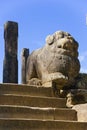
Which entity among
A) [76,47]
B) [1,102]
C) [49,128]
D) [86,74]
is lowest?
[49,128]

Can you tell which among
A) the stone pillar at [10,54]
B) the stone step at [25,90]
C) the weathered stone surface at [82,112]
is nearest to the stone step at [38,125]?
the weathered stone surface at [82,112]

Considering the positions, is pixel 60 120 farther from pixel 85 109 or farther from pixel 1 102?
pixel 1 102

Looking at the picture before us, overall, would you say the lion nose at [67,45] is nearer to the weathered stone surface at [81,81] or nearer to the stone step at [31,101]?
the weathered stone surface at [81,81]

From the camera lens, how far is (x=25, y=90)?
865 cm

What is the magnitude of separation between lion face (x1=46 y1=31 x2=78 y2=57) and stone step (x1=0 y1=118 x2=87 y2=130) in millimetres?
2236

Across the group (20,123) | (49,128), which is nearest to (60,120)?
(49,128)

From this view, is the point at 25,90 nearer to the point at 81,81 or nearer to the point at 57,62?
the point at 57,62

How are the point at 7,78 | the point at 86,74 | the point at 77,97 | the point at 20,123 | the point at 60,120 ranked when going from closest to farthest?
the point at 20,123
the point at 60,120
the point at 77,97
the point at 86,74
the point at 7,78

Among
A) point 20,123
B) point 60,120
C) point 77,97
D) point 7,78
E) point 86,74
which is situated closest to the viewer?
point 20,123

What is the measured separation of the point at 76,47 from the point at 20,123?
320 centimetres

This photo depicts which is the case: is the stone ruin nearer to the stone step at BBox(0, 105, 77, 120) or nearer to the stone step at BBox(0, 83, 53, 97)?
the stone step at BBox(0, 83, 53, 97)

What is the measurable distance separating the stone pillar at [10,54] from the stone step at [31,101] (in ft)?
8.76

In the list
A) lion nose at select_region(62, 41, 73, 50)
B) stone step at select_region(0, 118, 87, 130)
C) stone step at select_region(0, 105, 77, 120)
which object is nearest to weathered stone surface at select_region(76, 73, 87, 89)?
lion nose at select_region(62, 41, 73, 50)

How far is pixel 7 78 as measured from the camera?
11.0 metres
